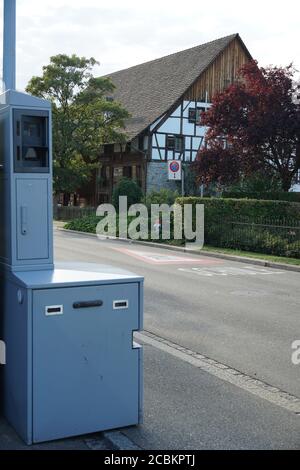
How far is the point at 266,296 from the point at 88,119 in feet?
93.5

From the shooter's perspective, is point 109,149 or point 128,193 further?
point 109,149

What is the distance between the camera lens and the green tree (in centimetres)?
3669

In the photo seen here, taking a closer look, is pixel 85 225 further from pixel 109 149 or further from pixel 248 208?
pixel 109 149

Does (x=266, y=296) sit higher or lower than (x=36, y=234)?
lower

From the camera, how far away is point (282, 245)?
1880 cm

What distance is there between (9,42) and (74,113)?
30.7 meters

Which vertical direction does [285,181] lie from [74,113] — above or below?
below

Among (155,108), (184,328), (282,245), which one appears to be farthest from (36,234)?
(155,108)

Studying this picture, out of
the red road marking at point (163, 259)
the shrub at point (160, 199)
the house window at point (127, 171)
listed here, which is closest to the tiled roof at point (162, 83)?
the house window at point (127, 171)

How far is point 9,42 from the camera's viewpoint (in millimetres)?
7609

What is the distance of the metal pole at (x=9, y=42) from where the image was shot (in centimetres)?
745

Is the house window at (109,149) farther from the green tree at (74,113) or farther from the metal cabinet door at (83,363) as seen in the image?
the metal cabinet door at (83,363)

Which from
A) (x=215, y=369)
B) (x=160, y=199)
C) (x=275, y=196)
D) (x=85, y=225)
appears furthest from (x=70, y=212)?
(x=215, y=369)
